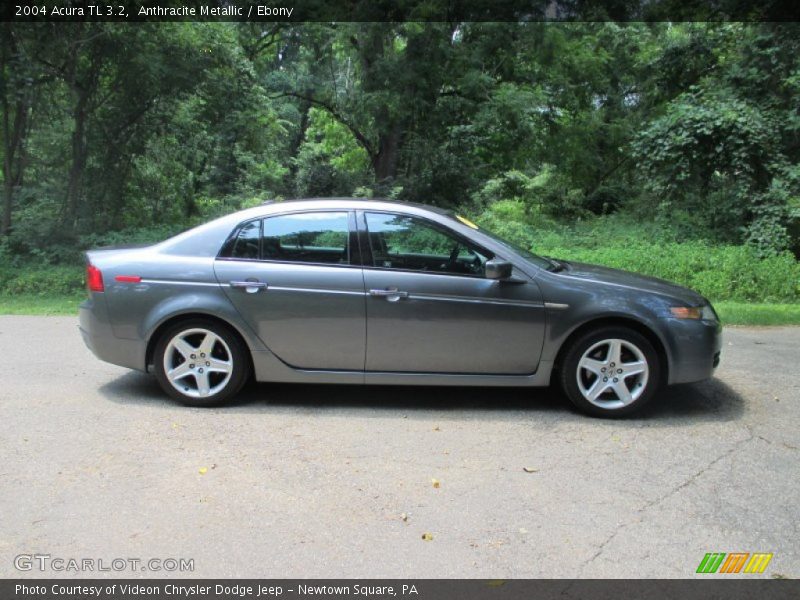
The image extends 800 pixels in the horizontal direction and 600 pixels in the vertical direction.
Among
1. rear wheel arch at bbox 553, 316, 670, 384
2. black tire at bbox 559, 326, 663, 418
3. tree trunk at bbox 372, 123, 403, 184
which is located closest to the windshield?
rear wheel arch at bbox 553, 316, 670, 384

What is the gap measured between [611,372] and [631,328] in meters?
0.37

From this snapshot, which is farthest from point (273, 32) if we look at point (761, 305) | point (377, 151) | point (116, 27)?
point (761, 305)

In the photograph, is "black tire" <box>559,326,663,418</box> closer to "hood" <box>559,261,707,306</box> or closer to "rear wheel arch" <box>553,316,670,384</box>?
"rear wheel arch" <box>553,316,670,384</box>

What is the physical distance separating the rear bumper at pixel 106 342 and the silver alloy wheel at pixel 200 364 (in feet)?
0.83

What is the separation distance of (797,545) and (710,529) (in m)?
0.38

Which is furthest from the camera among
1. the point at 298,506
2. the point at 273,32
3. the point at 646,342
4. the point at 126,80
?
the point at 273,32

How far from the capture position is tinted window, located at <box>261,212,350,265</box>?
17.0 feet

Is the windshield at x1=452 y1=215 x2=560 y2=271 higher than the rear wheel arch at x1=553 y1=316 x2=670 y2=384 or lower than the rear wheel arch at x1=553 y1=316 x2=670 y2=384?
higher

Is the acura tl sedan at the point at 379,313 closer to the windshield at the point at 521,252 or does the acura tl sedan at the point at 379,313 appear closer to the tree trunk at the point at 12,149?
the windshield at the point at 521,252

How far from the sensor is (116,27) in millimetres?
11648

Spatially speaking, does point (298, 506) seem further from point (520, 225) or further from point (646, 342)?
point (520, 225)

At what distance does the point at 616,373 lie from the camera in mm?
4938
